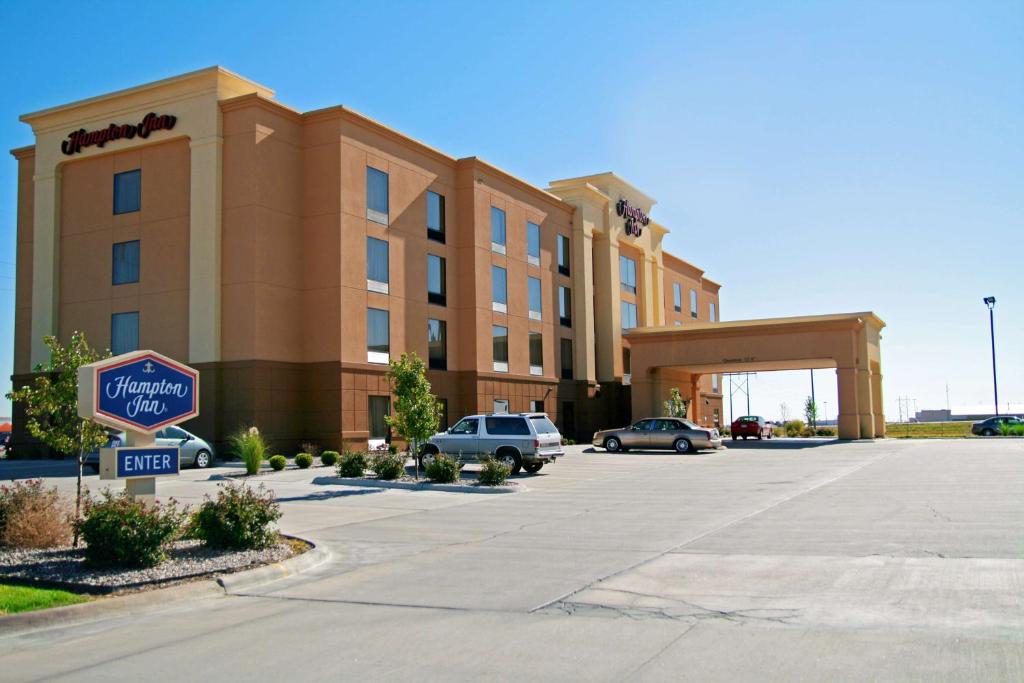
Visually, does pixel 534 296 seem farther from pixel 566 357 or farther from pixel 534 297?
pixel 566 357

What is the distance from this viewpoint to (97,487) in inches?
880

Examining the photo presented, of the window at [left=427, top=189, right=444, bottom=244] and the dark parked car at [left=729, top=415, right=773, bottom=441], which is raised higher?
the window at [left=427, top=189, right=444, bottom=244]

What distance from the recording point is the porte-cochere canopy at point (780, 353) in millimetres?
46125

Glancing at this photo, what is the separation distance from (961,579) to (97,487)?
66.1 feet

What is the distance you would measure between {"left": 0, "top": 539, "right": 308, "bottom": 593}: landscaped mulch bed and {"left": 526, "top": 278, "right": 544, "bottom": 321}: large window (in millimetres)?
34987

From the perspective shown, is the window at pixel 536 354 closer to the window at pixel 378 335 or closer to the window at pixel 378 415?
the window at pixel 378 335

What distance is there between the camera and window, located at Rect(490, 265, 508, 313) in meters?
43.0

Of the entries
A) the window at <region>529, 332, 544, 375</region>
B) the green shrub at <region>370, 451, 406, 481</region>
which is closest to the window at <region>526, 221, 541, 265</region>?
the window at <region>529, 332, 544, 375</region>

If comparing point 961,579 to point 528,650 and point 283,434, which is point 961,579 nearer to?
point 528,650

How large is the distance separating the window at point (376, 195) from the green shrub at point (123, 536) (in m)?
26.4

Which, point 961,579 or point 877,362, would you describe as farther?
point 877,362

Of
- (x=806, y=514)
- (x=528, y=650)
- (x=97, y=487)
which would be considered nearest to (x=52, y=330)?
(x=97, y=487)

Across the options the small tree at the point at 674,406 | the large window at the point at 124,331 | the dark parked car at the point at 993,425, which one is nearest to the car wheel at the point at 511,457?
the large window at the point at 124,331

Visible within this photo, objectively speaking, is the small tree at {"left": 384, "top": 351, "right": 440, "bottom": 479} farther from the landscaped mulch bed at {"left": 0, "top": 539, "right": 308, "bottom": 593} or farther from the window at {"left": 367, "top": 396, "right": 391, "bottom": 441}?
the landscaped mulch bed at {"left": 0, "top": 539, "right": 308, "bottom": 593}
